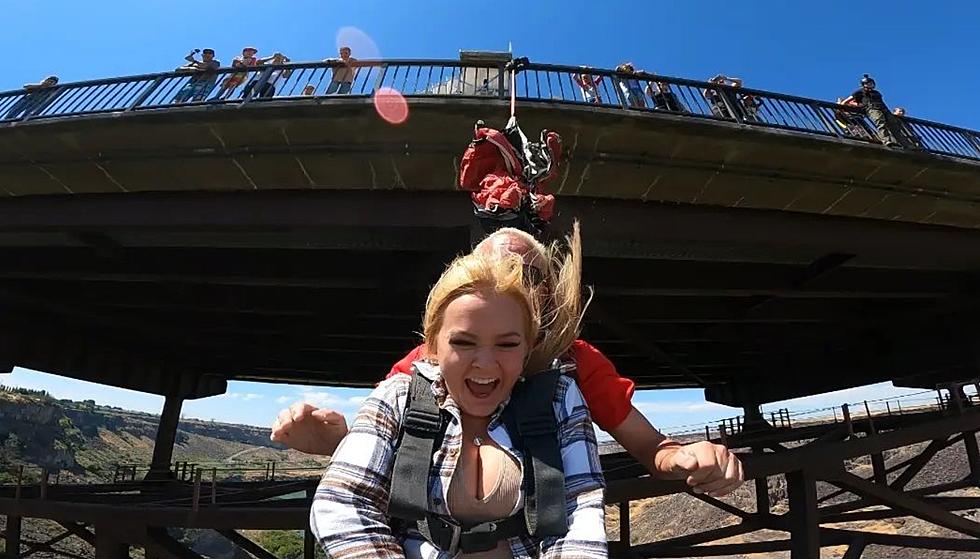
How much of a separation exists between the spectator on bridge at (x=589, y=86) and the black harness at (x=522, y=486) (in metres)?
4.99

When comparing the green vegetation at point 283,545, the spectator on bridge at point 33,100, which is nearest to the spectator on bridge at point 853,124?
the spectator on bridge at point 33,100

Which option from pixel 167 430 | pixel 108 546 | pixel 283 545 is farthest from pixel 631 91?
pixel 283 545

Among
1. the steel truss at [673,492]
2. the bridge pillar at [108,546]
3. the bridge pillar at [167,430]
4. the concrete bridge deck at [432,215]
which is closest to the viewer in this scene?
the concrete bridge deck at [432,215]

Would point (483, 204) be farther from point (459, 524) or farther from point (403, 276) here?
point (403, 276)

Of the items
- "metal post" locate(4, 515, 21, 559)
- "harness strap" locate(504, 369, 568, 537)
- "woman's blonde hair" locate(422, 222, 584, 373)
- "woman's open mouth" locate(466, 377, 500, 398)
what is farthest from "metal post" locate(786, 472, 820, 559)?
"metal post" locate(4, 515, 21, 559)

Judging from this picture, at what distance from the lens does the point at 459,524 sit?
1.50 metres

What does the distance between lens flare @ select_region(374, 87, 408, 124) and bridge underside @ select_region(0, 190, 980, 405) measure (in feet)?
3.75

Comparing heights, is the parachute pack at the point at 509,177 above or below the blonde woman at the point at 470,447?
above

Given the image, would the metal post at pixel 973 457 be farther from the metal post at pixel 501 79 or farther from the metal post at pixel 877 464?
the metal post at pixel 501 79

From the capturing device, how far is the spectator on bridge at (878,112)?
704 cm

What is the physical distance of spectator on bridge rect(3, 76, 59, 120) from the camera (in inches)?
263

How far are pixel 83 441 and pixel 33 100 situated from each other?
2811 inches

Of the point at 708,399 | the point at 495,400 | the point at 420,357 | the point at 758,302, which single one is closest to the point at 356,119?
the point at 420,357

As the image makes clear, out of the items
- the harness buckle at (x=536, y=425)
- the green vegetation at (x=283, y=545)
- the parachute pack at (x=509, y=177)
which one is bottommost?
the green vegetation at (x=283, y=545)
